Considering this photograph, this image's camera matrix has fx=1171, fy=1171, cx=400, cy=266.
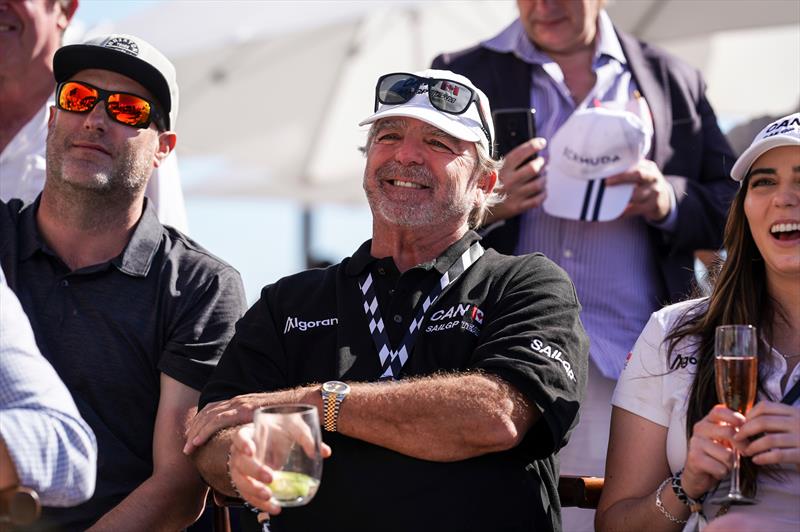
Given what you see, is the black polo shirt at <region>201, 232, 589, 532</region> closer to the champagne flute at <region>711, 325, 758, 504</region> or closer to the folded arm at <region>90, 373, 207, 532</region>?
the folded arm at <region>90, 373, 207, 532</region>

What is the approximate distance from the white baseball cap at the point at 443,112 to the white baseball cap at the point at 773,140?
97 centimetres

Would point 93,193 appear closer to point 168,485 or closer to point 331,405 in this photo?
point 168,485

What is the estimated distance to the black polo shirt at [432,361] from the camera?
137 inches

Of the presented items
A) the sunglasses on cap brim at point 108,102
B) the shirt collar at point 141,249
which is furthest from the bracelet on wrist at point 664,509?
the sunglasses on cap brim at point 108,102

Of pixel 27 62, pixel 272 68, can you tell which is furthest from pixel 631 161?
pixel 272 68

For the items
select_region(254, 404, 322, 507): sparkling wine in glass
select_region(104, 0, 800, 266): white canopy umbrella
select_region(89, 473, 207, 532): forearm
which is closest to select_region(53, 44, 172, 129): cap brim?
select_region(89, 473, 207, 532): forearm

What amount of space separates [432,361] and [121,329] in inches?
46.1

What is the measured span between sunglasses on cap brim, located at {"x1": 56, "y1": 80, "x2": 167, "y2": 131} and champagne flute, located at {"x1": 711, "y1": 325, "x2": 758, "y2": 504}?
2.46 metres

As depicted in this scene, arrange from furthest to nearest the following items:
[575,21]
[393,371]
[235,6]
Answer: [235,6]
[575,21]
[393,371]

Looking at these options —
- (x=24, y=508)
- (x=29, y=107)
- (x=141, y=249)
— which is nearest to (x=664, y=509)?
(x=24, y=508)

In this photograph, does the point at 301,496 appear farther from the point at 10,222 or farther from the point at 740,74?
the point at 740,74

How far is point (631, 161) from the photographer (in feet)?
15.0

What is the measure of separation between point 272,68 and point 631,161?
194 inches

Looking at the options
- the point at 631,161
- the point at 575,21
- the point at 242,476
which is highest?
the point at 575,21
